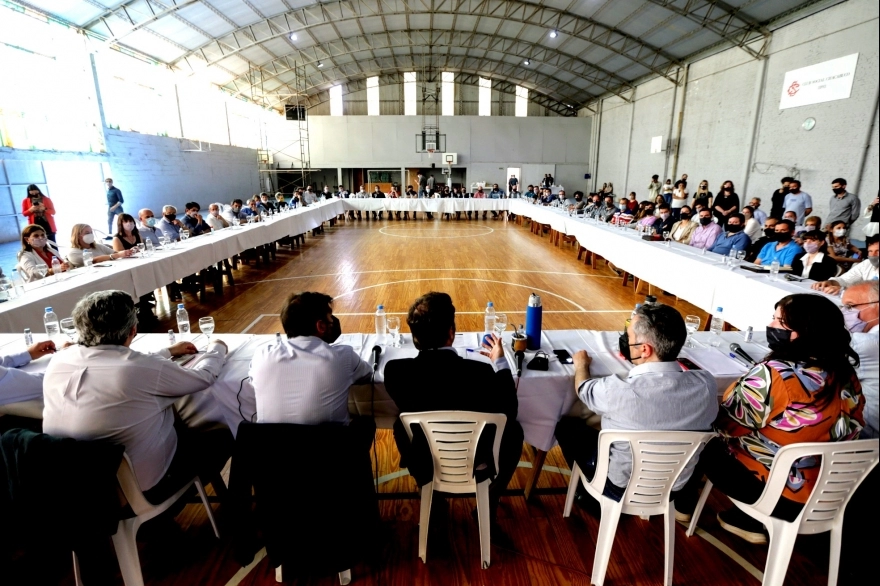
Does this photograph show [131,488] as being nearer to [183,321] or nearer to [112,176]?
[183,321]

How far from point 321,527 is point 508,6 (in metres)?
14.5

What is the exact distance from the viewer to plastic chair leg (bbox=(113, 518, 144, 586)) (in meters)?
1.64

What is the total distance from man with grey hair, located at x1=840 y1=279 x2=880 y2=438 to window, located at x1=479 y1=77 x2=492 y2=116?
20.2 metres

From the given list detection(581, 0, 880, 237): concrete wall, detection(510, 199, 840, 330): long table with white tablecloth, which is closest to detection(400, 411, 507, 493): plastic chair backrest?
detection(510, 199, 840, 330): long table with white tablecloth

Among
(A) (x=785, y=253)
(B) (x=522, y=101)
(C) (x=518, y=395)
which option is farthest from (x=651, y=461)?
(B) (x=522, y=101)

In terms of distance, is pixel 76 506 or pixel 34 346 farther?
pixel 34 346

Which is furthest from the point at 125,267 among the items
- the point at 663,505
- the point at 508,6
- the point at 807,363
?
the point at 508,6

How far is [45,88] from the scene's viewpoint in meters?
9.59

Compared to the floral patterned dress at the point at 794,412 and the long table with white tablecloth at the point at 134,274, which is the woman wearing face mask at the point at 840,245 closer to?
the floral patterned dress at the point at 794,412


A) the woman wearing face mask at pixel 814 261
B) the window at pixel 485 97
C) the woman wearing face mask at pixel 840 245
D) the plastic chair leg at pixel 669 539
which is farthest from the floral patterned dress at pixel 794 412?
the window at pixel 485 97

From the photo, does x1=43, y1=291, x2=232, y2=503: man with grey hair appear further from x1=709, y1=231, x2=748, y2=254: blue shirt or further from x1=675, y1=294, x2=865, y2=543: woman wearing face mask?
x1=709, y1=231, x2=748, y2=254: blue shirt

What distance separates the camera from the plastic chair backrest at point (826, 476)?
145 cm

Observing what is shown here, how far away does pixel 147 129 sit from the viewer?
13.1m

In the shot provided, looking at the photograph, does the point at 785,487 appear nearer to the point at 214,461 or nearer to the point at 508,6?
the point at 214,461
